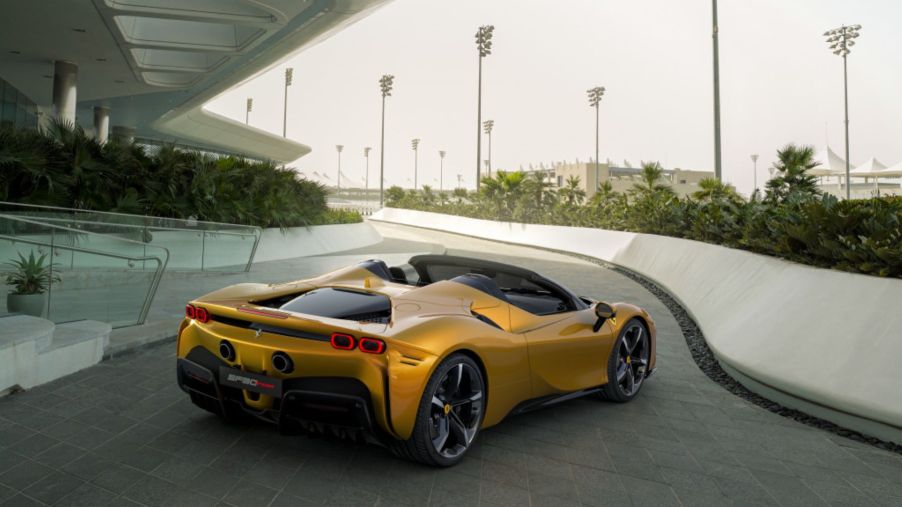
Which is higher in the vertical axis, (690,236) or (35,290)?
(690,236)

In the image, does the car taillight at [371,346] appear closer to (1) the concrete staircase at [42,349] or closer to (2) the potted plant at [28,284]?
(1) the concrete staircase at [42,349]

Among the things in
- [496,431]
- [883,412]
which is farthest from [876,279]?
[496,431]

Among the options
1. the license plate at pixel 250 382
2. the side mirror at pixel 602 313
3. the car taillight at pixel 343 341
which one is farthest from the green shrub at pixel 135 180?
the side mirror at pixel 602 313

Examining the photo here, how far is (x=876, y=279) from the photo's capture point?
515 cm

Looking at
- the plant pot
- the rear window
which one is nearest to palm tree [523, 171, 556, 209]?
the plant pot

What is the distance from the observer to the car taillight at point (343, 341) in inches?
133

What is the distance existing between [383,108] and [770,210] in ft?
196

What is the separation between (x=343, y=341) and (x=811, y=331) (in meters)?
4.24

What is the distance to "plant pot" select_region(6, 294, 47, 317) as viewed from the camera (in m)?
6.03

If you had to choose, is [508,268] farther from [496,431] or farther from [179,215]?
[179,215]

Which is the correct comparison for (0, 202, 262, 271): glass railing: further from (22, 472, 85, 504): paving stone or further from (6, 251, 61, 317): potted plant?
(22, 472, 85, 504): paving stone

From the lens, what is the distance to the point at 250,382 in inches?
142

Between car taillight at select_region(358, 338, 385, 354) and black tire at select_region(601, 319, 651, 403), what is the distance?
2.46m

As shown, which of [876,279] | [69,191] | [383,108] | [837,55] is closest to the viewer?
[876,279]
